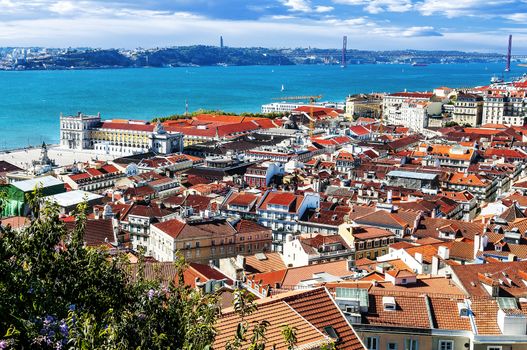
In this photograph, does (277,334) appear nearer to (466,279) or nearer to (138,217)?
(466,279)

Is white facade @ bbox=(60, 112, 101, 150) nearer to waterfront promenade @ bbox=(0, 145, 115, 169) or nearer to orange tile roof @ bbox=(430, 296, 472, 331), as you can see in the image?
waterfront promenade @ bbox=(0, 145, 115, 169)

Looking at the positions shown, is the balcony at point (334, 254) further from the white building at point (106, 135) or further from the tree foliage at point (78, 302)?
the white building at point (106, 135)

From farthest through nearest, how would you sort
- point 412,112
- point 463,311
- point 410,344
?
1. point 412,112
2. point 463,311
3. point 410,344

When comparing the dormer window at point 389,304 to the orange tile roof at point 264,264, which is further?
the orange tile roof at point 264,264

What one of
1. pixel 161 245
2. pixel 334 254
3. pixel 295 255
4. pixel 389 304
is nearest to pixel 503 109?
pixel 334 254

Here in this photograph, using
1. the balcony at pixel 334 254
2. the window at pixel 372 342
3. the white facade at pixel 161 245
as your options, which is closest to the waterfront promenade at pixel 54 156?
the white facade at pixel 161 245

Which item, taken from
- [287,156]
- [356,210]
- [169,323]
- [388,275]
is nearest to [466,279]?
[388,275]

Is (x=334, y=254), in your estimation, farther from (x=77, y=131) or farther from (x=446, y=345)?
(x=77, y=131)
